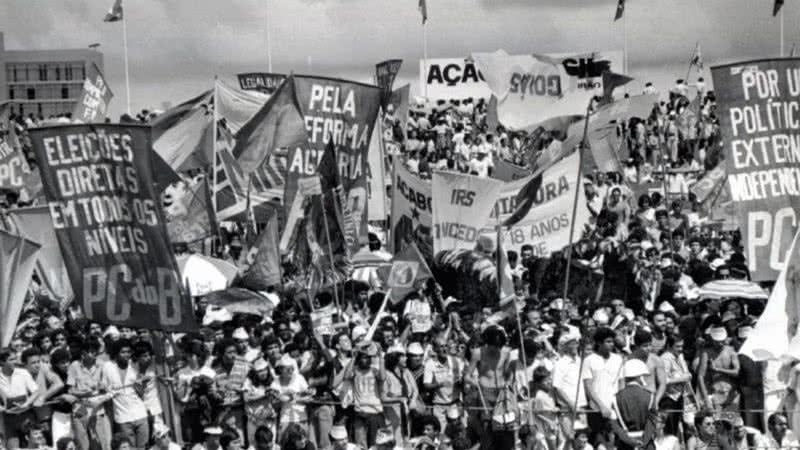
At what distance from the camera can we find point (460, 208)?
26.4 metres

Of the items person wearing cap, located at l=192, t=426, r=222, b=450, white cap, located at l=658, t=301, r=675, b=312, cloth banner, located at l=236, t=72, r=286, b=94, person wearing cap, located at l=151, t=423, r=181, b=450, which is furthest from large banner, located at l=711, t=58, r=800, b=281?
cloth banner, located at l=236, t=72, r=286, b=94

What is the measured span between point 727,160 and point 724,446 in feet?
9.92

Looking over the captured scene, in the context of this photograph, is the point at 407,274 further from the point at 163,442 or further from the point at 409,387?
the point at 163,442

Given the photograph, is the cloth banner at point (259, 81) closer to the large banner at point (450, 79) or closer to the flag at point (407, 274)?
Result: the flag at point (407, 274)

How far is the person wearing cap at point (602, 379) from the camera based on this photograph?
20609mm

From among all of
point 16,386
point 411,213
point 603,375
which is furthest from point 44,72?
point 603,375

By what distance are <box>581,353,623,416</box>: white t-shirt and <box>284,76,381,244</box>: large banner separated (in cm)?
658

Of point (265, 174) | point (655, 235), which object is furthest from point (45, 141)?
point (655, 235)

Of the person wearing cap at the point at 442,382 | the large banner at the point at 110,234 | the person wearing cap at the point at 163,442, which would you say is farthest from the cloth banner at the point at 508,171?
the person wearing cap at the point at 163,442

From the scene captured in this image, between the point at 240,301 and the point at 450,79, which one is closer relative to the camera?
the point at 240,301

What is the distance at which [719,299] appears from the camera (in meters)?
24.6

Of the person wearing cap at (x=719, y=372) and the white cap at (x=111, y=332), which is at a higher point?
the white cap at (x=111, y=332)

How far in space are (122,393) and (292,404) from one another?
5.65ft

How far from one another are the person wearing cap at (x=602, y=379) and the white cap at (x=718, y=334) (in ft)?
3.31
